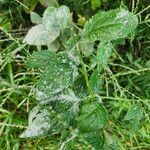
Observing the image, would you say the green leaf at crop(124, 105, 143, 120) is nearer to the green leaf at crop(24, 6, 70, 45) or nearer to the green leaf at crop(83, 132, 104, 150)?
the green leaf at crop(83, 132, 104, 150)

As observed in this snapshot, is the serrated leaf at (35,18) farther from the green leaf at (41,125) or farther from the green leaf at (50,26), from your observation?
the green leaf at (41,125)

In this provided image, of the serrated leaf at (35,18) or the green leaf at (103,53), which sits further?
the serrated leaf at (35,18)

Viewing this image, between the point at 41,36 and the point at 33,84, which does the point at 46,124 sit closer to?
the point at 41,36

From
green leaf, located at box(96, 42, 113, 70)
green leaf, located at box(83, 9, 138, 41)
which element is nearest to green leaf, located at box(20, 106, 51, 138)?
green leaf, located at box(96, 42, 113, 70)

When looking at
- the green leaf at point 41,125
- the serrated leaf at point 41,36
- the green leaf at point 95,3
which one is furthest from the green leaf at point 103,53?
the green leaf at point 95,3

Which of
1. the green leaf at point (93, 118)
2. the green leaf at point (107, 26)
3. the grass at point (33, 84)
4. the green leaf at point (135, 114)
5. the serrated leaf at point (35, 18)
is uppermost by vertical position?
the green leaf at point (107, 26)

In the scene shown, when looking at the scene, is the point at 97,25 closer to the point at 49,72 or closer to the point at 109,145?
the point at 49,72

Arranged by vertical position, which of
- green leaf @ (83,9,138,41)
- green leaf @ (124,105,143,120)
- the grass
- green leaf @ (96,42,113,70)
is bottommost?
the grass

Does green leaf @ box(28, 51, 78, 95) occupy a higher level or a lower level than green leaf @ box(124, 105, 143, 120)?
higher
